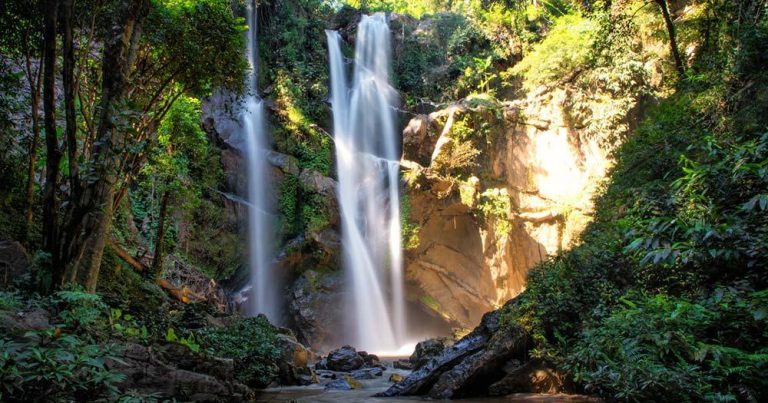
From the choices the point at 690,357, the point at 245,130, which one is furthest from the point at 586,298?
the point at 245,130

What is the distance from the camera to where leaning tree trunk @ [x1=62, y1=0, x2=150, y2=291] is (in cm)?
591

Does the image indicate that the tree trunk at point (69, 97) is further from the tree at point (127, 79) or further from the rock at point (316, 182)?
the rock at point (316, 182)

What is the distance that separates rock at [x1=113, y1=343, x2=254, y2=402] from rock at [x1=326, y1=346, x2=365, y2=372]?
5.93 metres

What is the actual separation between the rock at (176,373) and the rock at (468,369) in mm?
3164

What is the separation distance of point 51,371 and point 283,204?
16925 mm

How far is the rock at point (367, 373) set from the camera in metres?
11.9

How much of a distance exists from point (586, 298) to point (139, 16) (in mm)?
8397

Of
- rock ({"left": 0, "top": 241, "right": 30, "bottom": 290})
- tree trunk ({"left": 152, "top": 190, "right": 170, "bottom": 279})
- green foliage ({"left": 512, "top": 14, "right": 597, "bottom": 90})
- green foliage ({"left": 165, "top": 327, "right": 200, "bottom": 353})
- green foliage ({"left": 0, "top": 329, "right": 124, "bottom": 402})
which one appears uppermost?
green foliage ({"left": 512, "top": 14, "right": 597, "bottom": 90})

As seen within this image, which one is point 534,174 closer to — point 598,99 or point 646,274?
point 598,99

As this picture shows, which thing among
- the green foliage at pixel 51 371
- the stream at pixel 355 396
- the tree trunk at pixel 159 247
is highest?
the tree trunk at pixel 159 247

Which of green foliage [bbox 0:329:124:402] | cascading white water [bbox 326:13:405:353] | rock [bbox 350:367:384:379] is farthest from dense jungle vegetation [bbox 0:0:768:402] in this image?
rock [bbox 350:367:384:379]

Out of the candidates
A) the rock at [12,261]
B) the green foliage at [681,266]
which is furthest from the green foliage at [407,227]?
the rock at [12,261]

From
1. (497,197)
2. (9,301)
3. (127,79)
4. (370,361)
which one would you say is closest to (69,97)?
(127,79)

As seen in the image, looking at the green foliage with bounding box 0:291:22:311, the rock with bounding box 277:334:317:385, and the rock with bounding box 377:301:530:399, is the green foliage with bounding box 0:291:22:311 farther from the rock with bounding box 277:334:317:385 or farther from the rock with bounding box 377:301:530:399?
the rock with bounding box 377:301:530:399
